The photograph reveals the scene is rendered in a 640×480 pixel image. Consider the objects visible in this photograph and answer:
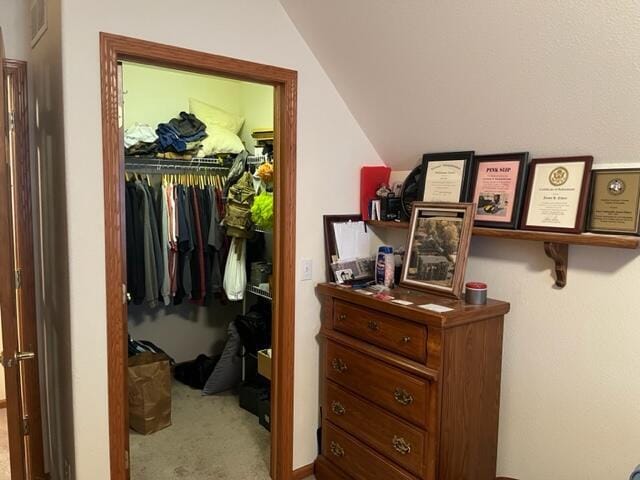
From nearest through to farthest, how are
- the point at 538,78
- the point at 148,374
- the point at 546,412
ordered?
the point at 538,78 < the point at 546,412 < the point at 148,374

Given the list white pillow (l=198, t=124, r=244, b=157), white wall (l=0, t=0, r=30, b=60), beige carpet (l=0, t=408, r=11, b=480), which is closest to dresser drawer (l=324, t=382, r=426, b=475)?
beige carpet (l=0, t=408, r=11, b=480)

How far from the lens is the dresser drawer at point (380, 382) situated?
1.94 meters

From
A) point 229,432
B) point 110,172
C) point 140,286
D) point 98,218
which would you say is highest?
point 110,172

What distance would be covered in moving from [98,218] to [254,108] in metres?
2.24

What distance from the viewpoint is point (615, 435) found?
1791mm

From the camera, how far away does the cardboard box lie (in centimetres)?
312

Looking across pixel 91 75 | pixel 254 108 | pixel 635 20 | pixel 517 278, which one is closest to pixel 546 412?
pixel 517 278

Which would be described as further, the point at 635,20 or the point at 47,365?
the point at 47,365

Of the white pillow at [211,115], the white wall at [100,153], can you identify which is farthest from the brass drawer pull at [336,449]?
the white pillow at [211,115]

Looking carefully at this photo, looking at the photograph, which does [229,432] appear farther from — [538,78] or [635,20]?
[635,20]

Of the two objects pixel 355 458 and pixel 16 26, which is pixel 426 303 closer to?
pixel 355 458

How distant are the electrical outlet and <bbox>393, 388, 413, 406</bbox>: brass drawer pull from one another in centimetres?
72

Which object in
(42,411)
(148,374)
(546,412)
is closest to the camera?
(546,412)

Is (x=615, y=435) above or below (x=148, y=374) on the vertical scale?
above
